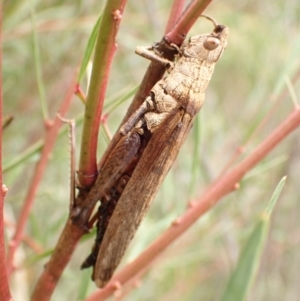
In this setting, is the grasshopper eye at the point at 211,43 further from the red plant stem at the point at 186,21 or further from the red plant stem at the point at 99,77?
the red plant stem at the point at 99,77

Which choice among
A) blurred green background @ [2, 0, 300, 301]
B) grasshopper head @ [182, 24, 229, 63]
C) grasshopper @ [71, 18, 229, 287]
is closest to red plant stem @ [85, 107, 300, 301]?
grasshopper @ [71, 18, 229, 287]

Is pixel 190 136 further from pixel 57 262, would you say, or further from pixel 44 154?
pixel 57 262

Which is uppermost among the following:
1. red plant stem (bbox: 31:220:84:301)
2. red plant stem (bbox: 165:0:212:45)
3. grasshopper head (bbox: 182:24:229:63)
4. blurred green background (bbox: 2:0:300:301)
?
red plant stem (bbox: 165:0:212:45)

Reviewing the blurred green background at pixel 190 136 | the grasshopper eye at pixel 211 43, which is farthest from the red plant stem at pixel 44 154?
the blurred green background at pixel 190 136

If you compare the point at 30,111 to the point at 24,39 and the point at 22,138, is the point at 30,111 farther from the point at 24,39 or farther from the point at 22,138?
the point at 24,39

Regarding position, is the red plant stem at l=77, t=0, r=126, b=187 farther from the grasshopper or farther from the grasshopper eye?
the grasshopper eye

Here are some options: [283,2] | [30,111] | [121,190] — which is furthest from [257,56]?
[121,190]
